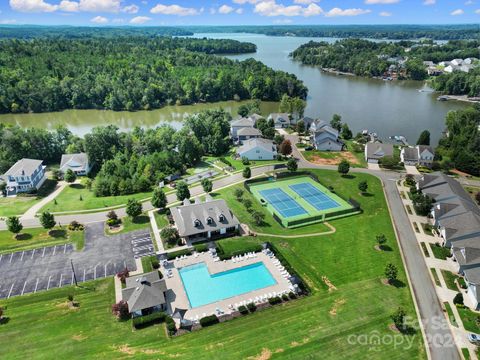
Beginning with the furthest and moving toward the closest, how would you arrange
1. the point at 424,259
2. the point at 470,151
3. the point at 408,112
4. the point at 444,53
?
1. the point at 444,53
2. the point at 408,112
3. the point at 470,151
4. the point at 424,259

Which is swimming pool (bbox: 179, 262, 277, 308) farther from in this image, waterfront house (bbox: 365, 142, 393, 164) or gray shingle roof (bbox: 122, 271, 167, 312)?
waterfront house (bbox: 365, 142, 393, 164)

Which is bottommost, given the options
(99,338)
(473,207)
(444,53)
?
(99,338)

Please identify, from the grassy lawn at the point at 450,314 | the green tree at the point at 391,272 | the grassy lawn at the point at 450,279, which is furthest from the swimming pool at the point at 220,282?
the grassy lawn at the point at 450,279

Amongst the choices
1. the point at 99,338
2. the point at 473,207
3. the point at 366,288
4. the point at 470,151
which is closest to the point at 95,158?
the point at 99,338

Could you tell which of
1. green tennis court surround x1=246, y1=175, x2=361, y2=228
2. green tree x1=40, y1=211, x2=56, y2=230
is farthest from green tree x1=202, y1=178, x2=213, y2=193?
green tree x1=40, y1=211, x2=56, y2=230

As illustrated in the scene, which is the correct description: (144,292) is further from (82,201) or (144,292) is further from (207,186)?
(82,201)

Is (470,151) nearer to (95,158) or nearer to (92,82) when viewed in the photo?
A: (95,158)

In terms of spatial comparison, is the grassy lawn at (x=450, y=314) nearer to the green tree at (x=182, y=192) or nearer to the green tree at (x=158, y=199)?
the green tree at (x=182, y=192)
